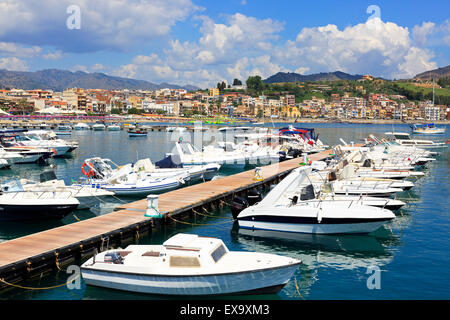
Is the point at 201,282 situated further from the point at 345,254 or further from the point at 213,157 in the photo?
the point at 213,157

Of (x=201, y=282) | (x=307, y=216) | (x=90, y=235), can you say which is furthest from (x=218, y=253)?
(x=307, y=216)

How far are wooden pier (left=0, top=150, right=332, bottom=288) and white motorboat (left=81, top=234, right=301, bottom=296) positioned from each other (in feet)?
6.69

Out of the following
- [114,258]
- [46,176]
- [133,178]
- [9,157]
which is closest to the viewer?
[114,258]

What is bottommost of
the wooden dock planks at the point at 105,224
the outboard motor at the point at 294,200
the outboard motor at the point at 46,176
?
the wooden dock planks at the point at 105,224

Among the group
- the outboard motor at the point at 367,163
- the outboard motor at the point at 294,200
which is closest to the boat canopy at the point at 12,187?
the outboard motor at the point at 294,200

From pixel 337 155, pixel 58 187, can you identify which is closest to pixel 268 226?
pixel 58 187

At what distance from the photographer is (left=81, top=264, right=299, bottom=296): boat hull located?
1170cm

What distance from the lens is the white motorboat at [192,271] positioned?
38.4ft

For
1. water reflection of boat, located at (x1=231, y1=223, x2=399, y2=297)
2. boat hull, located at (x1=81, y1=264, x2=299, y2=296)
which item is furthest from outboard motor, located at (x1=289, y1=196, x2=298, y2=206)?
boat hull, located at (x1=81, y1=264, x2=299, y2=296)

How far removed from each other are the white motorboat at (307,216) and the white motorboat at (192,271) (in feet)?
17.1

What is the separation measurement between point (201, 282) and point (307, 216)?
7.17 meters

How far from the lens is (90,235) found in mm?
15695

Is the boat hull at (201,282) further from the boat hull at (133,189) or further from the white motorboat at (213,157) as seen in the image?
the white motorboat at (213,157)

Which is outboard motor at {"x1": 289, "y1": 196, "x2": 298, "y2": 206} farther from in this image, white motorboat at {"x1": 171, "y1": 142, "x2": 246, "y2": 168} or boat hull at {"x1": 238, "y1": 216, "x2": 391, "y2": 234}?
white motorboat at {"x1": 171, "y1": 142, "x2": 246, "y2": 168}
